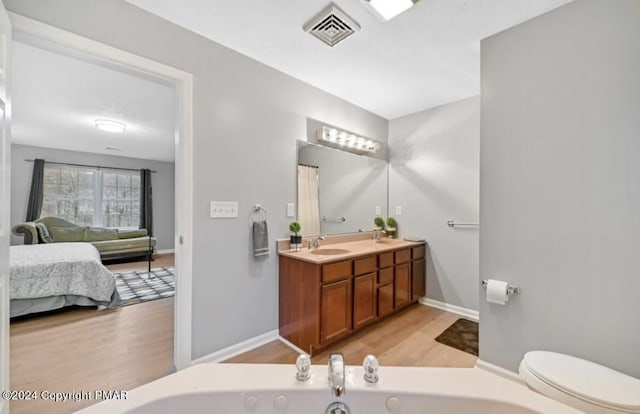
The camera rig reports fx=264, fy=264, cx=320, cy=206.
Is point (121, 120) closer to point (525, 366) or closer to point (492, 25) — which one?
point (492, 25)

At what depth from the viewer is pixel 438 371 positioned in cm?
104

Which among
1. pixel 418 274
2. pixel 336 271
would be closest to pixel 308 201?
pixel 336 271

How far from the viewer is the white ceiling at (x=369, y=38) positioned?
1.67 metres

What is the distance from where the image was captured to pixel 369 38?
197 centimetres

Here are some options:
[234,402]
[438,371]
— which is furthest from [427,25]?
[234,402]

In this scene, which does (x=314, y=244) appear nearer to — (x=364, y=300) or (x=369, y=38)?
(x=364, y=300)

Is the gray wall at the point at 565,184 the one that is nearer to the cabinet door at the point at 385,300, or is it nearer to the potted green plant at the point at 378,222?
the cabinet door at the point at 385,300

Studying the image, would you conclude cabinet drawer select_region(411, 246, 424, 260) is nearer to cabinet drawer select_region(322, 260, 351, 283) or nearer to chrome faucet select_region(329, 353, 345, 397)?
cabinet drawer select_region(322, 260, 351, 283)

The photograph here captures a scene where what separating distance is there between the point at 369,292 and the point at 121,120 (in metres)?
4.13

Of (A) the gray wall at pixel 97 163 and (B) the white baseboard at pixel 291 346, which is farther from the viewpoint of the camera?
(A) the gray wall at pixel 97 163

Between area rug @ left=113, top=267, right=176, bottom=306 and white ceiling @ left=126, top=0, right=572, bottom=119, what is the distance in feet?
8.53

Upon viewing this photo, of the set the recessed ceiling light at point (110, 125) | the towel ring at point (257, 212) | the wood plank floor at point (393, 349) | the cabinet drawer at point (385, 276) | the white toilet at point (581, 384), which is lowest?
the wood plank floor at point (393, 349)

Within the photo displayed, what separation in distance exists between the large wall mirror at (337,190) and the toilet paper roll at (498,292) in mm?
1610

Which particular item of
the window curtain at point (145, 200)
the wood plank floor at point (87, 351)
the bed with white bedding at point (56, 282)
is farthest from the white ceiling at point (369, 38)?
the window curtain at point (145, 200)
